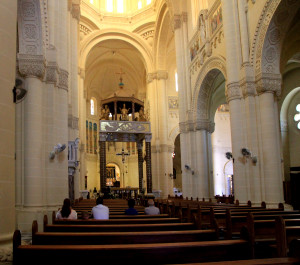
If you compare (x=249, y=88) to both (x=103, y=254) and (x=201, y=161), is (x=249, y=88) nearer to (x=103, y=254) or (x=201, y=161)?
(x=201, y=161)

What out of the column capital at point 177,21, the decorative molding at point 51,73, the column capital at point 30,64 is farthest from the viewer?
the column capital at point 177,21

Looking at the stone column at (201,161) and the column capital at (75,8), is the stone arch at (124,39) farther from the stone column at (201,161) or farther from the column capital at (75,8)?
the stone column at (201,161)

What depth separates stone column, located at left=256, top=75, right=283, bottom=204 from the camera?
13.0 m

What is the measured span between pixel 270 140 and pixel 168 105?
19.1m

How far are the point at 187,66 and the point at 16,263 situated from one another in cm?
2015

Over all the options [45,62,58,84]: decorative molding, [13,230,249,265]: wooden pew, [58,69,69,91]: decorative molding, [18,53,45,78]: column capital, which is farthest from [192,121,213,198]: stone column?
[13,230,249,265]: wooden pew

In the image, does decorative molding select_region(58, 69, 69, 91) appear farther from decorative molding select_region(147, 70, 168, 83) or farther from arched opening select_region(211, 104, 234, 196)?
arched opening select_region(211, 104, 234, 196)

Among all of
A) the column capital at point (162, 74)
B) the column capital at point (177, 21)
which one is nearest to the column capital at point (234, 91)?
the column capital at point (177, 21)

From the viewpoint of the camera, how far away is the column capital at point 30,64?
1045cm

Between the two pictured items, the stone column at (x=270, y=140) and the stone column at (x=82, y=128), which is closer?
the stone column at (x=270, y=140)

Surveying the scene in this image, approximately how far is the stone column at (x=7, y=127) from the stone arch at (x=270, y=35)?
398 inches

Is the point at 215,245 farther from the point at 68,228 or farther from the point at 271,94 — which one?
the point at 271,94

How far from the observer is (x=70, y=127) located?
62.6 feet

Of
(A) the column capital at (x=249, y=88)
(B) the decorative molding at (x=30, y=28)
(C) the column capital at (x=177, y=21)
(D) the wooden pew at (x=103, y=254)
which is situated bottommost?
(D) the wooden pew at (x=103, y=254)
